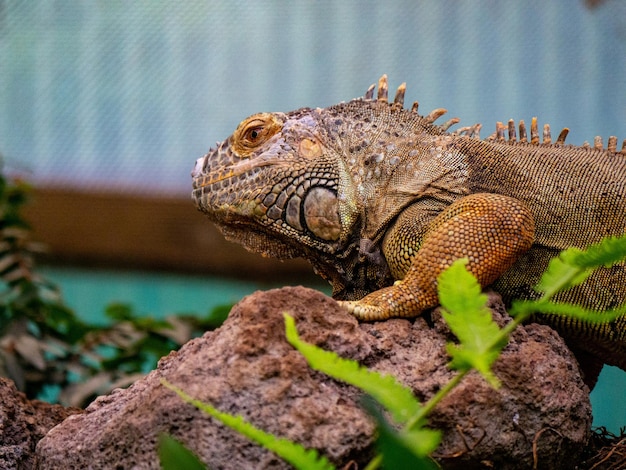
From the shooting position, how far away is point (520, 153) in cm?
344

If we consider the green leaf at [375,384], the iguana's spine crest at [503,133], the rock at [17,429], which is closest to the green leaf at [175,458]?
the green leaf at [375,384]

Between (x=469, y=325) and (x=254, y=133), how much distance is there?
2127mm

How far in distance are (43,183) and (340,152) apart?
4.96 metres

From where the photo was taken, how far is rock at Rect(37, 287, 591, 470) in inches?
91.2

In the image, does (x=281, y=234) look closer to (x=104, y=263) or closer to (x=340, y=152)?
(x=340, y=152)

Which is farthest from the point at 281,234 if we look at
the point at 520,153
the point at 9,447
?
the point at 9,447

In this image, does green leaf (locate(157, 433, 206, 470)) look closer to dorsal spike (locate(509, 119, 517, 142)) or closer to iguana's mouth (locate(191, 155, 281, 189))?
iguana's mouth (locate(191, 155, 281, 189))

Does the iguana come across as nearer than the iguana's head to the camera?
Yes

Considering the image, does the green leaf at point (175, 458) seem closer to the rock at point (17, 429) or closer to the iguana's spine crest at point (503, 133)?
the rock at point (17, 429)

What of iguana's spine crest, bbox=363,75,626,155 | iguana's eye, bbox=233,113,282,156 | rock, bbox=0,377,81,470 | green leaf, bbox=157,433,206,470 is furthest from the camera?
iguana's spine crest, bbox=363,75,626,155

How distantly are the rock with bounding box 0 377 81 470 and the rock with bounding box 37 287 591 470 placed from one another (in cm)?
25

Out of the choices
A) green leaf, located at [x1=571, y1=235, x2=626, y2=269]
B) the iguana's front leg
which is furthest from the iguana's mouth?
green leaf, located at [x1=571, y1=235, x2=626, y2=269]

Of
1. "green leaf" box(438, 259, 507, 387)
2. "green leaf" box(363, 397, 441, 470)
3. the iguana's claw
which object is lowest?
the iguana's claw

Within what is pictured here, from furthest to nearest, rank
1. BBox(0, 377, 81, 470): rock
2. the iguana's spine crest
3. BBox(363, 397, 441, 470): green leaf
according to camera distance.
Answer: the iguana's spine crest → BBox(0, 377, 81, 470): rock → BBox(363, 397, 441, 470): green leaf
